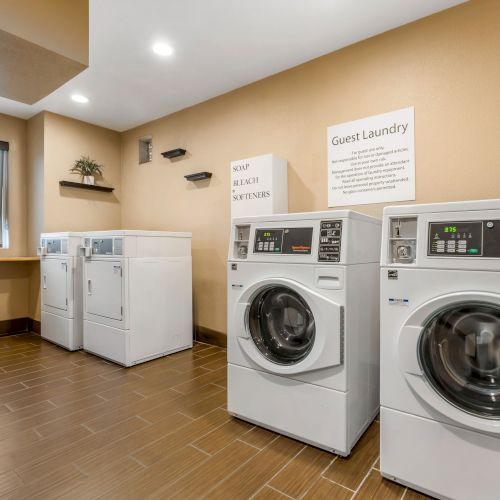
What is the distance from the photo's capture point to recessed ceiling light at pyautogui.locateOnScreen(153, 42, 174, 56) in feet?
9.05

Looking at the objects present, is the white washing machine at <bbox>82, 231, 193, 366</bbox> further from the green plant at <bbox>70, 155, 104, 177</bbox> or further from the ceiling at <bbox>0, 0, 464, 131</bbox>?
the ceiling at <bbox>0, 0, 464, 131</bbox>

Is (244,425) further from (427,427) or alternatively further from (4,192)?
(4,192)

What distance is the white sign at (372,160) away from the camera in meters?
2.51

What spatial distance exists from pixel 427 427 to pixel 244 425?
3.39 feet

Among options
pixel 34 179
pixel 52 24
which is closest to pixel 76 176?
pixel 34 179

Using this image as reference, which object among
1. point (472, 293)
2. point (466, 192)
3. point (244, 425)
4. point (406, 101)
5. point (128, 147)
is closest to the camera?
point (472, 293)

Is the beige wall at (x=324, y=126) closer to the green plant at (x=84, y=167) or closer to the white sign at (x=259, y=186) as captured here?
the white sign at (x=259, y=186)

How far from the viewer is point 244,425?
2.06 metres

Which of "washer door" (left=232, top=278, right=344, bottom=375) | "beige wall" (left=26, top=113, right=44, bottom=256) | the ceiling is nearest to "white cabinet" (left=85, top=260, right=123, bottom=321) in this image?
"beige wall" (left=26, top=113, right=44, bottom=256)

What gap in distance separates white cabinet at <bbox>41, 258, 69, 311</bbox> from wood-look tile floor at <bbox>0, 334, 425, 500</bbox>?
959 mm

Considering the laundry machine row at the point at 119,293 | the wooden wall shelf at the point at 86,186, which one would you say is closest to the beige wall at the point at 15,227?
the wooden wall shelf at the point at 86,186

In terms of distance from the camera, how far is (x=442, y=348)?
1449mm

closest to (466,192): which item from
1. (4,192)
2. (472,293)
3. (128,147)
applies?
(472,293)

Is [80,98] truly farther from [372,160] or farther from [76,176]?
[372,160]
